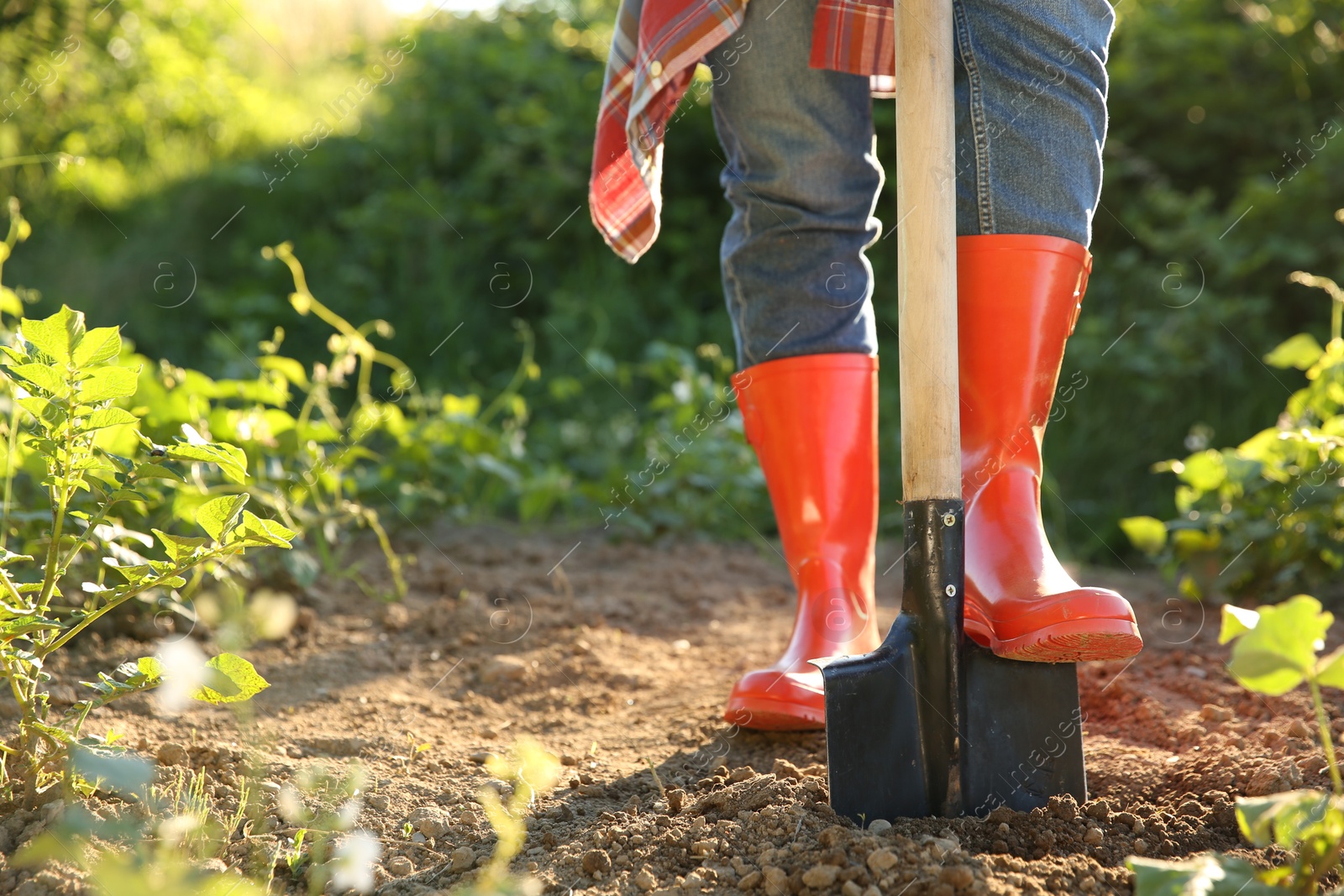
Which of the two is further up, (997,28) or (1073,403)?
(1073,403)

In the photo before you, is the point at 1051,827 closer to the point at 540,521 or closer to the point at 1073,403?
the point at 540,521

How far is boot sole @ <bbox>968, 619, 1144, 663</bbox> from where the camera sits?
1.01 m

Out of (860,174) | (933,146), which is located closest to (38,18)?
(860,174)

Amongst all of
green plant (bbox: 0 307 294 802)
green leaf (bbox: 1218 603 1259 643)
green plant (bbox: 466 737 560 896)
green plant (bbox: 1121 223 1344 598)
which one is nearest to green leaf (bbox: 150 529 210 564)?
green plant (bbox: 0 307 294 802)

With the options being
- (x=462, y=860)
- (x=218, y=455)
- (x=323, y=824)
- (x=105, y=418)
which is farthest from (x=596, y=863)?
(x=105, y=418)

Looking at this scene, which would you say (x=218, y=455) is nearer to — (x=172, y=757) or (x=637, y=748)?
(x=172, y=757)

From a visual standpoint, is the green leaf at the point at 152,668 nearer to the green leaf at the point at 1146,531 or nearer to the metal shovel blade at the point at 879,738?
the metal shovel blade at the point at 879,738

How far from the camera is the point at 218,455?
35.8 inches

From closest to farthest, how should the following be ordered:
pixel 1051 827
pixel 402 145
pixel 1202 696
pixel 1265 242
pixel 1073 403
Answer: pixel 1051 827, pixel 1202 696, pixel 1265 242, pixel 1073 403, pixel 402 145

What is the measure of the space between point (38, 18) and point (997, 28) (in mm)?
3774

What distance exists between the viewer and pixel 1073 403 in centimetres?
353

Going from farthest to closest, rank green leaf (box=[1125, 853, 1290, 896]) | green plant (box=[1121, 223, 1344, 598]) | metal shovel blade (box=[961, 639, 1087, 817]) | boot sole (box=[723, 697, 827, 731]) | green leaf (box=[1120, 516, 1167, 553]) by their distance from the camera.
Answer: green leaf (box=[1120, 516, 1167, 553])
green plant (box=[1121, 223, 1344, 598])
boot sole (box=[723, 697, 827, 731])
metal shovel blade (box=[961, 639, 1087, 817])
green leaf (box=[1125, 853, 1290, 896])

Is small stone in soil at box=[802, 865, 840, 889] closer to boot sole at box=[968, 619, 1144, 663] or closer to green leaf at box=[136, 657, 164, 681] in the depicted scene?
boot sole at box=[968, 619, 1144, 663]

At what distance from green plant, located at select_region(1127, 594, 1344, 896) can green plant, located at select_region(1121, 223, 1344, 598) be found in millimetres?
1209
